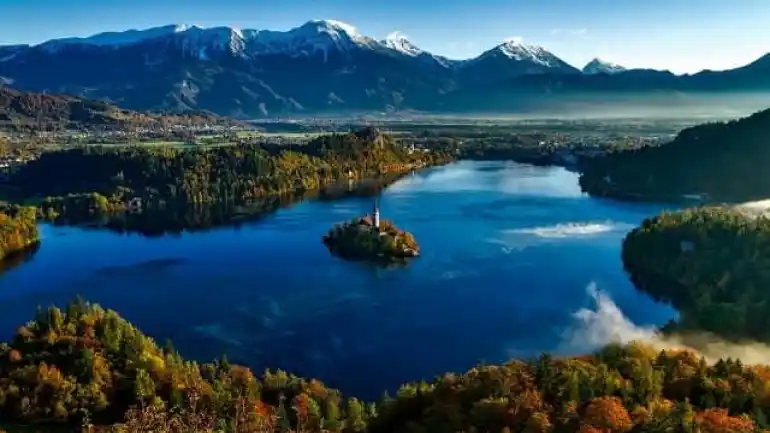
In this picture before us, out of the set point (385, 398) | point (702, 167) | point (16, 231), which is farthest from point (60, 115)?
point (385, 398)

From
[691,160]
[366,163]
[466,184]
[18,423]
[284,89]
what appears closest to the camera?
[18,423]

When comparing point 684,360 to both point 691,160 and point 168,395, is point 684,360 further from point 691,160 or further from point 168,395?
point 691,160

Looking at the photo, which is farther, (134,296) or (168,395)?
(134,296)

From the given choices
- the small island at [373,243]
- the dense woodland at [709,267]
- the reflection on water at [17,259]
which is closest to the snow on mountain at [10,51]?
the reflection on water at [17,259]

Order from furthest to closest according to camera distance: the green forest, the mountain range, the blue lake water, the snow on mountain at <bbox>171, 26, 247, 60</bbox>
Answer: the snow on mountain at <bbox>171, 26, 247, 60</bbox> < the mountain range < the blue lake water < the green forest

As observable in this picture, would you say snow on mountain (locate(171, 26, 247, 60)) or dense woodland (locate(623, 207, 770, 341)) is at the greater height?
snow on mountain (locate(171, 26, 247, 60))

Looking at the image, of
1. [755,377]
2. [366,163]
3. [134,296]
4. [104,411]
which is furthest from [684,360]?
[366,163]

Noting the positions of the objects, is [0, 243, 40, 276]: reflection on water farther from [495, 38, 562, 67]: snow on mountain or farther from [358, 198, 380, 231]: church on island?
[495, 38, 562, 67]: snow on mountain

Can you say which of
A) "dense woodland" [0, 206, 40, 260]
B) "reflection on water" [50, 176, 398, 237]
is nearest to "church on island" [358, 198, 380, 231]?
"reflection on water" [50, 176, 398, 237]
